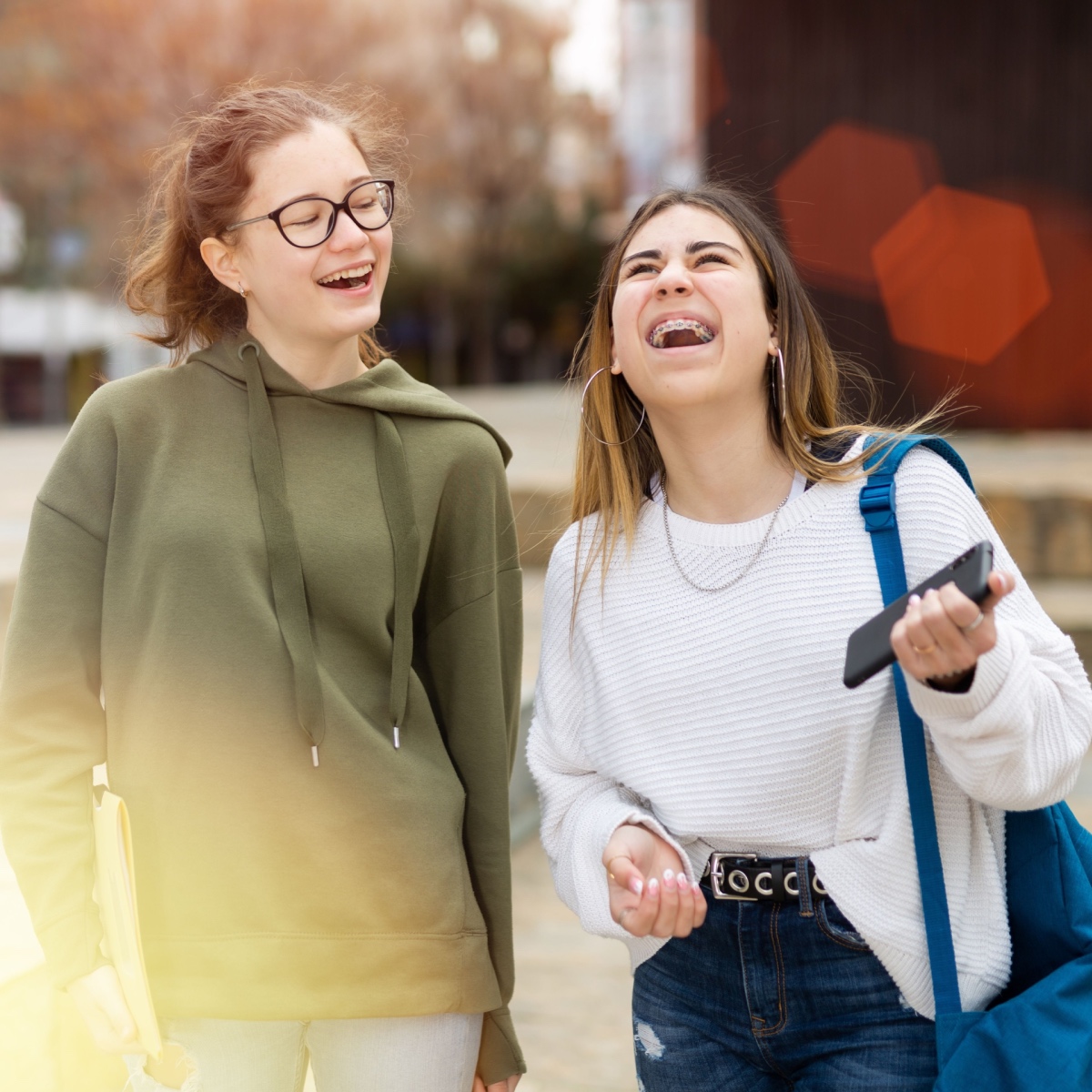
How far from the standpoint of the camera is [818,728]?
1.68 metres

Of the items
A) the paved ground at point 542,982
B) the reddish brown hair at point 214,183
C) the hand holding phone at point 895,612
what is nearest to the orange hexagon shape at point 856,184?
the paved ground at point 542,982

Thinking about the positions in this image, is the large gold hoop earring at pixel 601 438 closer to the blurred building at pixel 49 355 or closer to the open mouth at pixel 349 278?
the open mouth at pixel 349 278

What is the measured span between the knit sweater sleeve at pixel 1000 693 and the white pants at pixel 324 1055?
851mm

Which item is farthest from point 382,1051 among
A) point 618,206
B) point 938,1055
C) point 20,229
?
point 618,206

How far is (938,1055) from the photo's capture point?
1592mm

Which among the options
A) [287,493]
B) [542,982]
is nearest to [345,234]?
[287,493]

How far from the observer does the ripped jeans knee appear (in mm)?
1815

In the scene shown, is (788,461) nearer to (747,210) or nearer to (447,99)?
(747,210)

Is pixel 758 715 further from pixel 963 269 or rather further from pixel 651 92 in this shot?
pixel 651 92

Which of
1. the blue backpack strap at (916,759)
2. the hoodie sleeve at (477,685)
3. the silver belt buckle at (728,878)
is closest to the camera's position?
the blue backpack strap at (916,759)

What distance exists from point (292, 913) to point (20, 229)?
29.4m

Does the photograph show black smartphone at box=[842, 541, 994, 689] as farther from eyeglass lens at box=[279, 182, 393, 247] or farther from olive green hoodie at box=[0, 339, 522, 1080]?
eyeglass lens at box=[279, 182, 393, 247]

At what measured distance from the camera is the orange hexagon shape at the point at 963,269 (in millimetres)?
10391

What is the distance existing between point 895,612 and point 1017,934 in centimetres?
49
